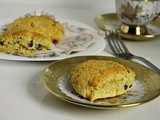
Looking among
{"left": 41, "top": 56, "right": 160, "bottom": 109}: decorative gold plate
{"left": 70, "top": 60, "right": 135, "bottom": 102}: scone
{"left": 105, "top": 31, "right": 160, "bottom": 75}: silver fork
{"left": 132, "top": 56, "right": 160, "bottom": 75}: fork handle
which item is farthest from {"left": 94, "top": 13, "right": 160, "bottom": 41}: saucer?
{"left": 70, "top": 60, "right": 135, "bottom": 102}: scone

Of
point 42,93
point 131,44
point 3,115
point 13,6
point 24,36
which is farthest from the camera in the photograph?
point 13,6

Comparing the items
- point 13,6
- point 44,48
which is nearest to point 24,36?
point 44,48

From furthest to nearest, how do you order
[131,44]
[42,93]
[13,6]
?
[13,6] → [131,44] → [42,93]

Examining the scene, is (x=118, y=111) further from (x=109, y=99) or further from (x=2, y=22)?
(x=2, y=22)

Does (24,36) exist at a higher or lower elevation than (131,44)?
higher

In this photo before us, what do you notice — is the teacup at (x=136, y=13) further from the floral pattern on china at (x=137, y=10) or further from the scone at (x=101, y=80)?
the scone at (x=101, y=80)

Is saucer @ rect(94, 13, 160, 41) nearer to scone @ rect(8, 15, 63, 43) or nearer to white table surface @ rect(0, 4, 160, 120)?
scone @ rect(8, 15, 63, 43)

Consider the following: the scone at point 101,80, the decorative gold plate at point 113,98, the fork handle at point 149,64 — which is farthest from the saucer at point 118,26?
the scone at point 101,80
